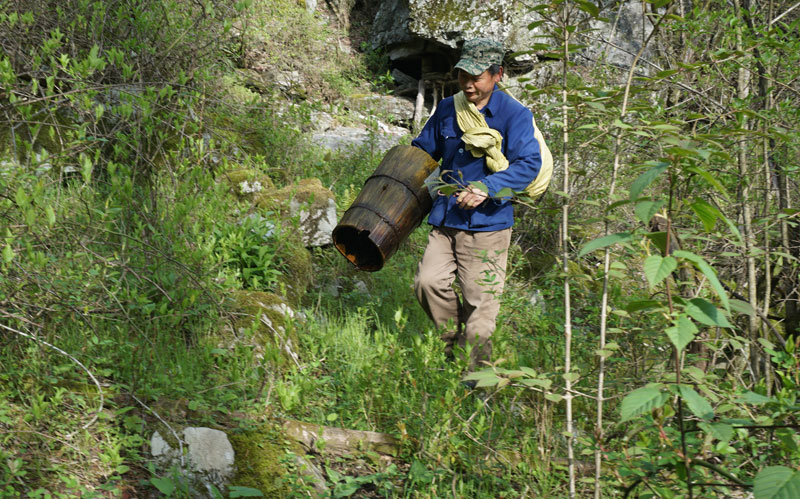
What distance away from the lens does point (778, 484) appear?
1.35 meters

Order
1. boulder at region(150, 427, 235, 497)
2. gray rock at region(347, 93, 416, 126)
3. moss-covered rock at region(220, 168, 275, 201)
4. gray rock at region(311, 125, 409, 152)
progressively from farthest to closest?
gray rock at region(347, 93, 416, 126)
gray rock at region(311, 125, 409, 152)
moss-covered rock at region(220, 168, 275, 201)
boulder at region(150, 427, 235, 497)

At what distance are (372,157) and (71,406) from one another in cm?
501

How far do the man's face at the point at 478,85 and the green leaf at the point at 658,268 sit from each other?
2386 mm

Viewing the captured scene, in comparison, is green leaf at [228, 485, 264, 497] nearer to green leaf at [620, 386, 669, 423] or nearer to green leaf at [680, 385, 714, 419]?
green leaf at [620, 386, 669, 423]

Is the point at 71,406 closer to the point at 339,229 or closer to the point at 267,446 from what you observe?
the point at 267,446

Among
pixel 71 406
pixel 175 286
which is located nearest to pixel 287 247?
pixel 175 286

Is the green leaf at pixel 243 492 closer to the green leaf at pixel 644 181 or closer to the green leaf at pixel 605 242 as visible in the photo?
the green leaf at pixel 605 242

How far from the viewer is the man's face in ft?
12.1

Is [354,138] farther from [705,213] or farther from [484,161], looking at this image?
[705,213]

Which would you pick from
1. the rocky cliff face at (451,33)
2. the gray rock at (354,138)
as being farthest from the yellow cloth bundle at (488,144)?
the rocky cliff face at (451,33)

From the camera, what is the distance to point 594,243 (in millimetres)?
1638

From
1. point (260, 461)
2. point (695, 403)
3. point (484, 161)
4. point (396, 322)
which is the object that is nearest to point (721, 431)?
point (695, 403)

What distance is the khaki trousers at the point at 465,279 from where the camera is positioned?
3801 mm

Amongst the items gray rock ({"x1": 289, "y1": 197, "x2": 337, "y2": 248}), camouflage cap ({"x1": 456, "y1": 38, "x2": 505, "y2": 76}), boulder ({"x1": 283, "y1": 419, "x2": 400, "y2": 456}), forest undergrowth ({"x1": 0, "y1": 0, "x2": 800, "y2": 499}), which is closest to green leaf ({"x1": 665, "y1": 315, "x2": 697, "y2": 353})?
forest undergrowth ({"x1": 0, "y1": 0, "x2": 800, "y2": 499})
